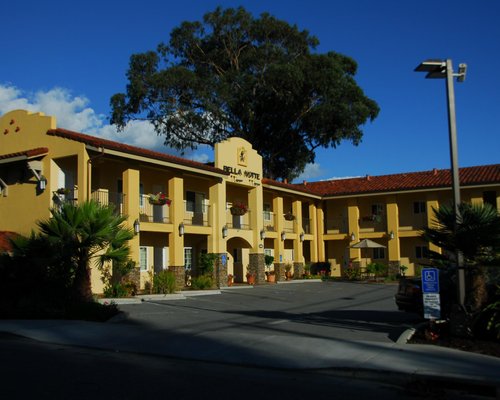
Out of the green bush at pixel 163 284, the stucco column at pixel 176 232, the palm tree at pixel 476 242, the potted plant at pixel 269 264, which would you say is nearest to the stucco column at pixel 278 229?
the potted plant at pixel 269 264

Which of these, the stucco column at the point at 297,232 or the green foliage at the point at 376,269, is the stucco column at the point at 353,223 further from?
the stucco column at the point at 297,232

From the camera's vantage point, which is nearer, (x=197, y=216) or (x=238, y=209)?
(x=197, y=216)

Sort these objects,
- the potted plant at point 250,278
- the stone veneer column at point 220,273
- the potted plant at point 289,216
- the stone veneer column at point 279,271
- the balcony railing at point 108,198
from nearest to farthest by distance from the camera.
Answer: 1. the balcony railing at point 108,198
2. the stone veneer column at point 220,273
3. the potted plant at point 250,278
4. the stone veneer column at point 279,271
5. the potted plant at point 289,216

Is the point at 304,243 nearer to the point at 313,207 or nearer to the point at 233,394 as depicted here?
the point at 313,207

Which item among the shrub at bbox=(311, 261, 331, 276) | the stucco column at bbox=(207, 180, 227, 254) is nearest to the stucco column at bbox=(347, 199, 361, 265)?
the shrub at bbox=(311, 261, 331, 276)

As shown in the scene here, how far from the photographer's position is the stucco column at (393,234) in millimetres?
38438

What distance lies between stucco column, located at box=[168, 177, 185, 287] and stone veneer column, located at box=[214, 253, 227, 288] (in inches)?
98.4

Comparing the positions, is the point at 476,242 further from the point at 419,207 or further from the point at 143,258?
the point at 419,207

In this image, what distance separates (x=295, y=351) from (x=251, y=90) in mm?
34151

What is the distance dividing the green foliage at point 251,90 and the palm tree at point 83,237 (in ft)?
84.8

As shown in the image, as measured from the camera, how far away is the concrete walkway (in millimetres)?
8891

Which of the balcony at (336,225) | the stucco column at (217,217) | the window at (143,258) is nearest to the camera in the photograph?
the window at (143,258)

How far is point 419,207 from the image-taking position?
3906cm

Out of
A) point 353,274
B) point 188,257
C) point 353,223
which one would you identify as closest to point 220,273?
point 188,257
